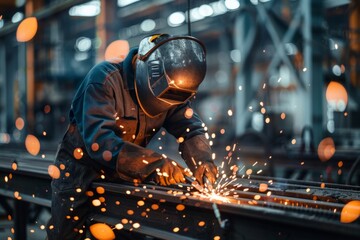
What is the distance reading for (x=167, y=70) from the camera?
2.26 m

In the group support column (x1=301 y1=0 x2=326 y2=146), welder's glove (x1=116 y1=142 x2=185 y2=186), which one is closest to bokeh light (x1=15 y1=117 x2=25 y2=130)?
support column (x1=301 y1=0 x2=326 y2=146)

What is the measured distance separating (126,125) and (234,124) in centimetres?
632

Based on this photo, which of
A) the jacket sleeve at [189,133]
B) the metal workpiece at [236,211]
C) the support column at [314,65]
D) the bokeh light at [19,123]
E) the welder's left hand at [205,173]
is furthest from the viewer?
the bokeh light at [19,123]

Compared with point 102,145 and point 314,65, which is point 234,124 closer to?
point 314,65

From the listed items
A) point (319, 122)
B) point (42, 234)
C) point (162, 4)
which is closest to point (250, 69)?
point (319, 122)

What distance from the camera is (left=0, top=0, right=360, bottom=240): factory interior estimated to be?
6.35 feet

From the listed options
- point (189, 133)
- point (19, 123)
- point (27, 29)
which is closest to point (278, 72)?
point (27, 29)

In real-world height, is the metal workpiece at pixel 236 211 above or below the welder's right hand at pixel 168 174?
below

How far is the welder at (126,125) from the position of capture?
224cm

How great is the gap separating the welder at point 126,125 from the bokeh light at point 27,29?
6.36 meters

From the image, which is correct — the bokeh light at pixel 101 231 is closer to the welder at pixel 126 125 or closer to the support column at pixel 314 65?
the welder at pixel 126 125

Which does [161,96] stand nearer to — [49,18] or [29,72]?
[49,18]

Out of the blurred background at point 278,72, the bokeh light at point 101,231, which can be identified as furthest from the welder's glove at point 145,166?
the blurred background at point 278,72

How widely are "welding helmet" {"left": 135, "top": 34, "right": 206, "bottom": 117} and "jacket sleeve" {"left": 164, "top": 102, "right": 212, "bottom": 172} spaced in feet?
1.08
